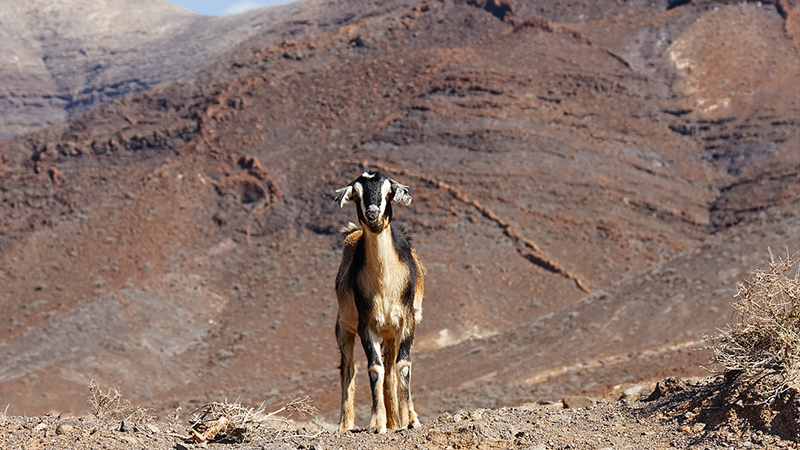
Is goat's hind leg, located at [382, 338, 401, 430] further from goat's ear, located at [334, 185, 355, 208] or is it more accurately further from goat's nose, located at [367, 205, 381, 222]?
goat's ear, located at [334, 185, 355, 208]

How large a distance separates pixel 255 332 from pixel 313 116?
15.2 m

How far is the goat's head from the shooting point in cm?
997

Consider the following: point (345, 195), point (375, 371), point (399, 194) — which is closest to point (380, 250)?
point (399, 194)

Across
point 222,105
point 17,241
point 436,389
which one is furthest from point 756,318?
→ point 222,105

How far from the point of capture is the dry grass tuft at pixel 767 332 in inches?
359

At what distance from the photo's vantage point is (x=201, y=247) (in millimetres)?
44938

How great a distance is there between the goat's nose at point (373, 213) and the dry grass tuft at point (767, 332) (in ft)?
11.9

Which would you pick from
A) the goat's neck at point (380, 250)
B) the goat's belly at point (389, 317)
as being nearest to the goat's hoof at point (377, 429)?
the goat's belly at point (389, 317)

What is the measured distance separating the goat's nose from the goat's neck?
13.5 inches

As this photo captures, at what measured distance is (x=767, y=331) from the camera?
9336 millimetres

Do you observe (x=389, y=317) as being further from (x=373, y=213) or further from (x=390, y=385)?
(x=373, y=213)

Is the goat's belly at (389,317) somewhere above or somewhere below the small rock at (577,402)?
above

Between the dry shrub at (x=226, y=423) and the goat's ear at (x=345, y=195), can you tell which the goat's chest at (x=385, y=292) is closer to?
the goat's ear at (x=345, y=195)

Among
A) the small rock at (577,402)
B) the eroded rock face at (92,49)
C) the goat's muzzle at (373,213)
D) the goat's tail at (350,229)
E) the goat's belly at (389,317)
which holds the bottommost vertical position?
the eroded rock face at (92,49)
